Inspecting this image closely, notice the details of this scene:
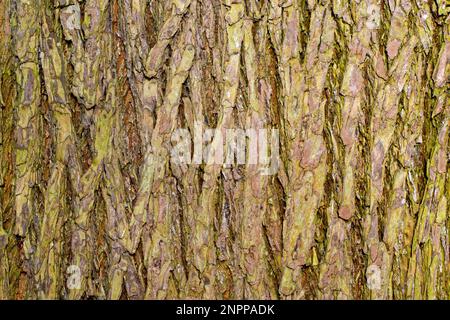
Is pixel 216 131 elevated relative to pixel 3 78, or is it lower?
lower

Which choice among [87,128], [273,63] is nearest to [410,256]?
[273,63]

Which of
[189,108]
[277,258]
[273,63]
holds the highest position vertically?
[273,63]

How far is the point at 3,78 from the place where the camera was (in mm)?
1319

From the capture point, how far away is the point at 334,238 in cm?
127

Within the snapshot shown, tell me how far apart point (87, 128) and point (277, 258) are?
57 centimetres

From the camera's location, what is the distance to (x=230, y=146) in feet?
4.19

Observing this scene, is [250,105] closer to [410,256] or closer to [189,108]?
[189,108]

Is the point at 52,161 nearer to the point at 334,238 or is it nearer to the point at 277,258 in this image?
the point at 277,258

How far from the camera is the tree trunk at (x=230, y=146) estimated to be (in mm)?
1270

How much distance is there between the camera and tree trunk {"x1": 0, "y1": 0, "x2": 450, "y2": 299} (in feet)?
4.17

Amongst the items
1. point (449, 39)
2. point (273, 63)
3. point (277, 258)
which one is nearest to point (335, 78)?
point (273, 63)

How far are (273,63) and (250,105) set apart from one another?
12cm

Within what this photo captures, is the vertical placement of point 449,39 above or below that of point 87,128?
above
